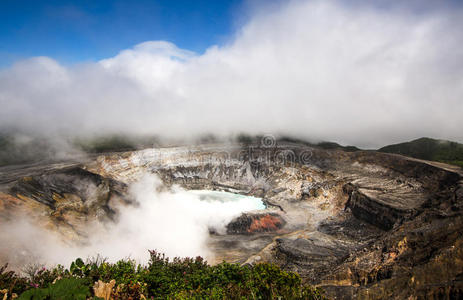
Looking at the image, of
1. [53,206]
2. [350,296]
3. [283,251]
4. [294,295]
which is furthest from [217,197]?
[294,295]

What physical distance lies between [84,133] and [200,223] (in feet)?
371

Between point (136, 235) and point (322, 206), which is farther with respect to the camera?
point (322, 206)

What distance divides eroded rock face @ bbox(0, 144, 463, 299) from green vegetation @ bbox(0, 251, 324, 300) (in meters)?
13.7

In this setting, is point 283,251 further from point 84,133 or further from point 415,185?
point 84,133

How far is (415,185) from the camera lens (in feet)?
206

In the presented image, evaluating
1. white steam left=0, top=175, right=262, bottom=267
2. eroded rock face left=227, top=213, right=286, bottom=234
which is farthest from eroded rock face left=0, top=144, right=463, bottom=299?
white steam left=0, top=175, right=262, bottom=267

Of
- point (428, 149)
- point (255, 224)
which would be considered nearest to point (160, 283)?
point (255, 224)

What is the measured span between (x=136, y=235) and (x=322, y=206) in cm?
5518

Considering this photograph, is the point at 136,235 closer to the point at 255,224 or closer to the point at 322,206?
the point at 255,224

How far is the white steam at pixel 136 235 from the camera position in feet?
105

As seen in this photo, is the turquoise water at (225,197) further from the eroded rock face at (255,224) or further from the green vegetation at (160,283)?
the green vegetation at (160,283)

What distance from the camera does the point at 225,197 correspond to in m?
104

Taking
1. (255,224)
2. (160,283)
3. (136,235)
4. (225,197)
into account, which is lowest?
(225,197)

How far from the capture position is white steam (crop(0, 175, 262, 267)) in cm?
3213
